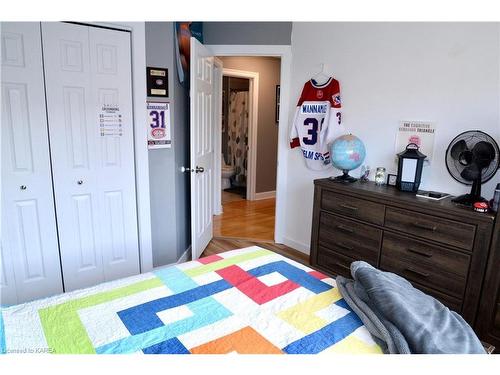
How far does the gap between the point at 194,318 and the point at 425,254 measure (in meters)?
1.59

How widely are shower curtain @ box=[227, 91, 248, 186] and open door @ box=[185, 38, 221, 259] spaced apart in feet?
9.25

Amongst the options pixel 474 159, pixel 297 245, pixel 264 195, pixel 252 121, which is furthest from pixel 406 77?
pixel 264 195

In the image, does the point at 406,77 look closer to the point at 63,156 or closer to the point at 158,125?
the point at 158,125

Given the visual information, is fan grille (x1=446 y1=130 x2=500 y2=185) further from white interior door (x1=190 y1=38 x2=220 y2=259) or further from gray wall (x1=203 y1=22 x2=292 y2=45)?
white interior door (x1=190 y1=38 x2=220 y2=259)

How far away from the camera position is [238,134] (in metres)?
6.39

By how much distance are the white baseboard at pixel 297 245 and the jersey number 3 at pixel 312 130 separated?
1060 millimetres

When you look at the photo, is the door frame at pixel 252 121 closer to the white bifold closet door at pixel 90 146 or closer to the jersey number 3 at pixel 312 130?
the jersey number 3 at pixel 312 130

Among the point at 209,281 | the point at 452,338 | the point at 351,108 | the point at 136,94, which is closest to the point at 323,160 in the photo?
the point at 351,108

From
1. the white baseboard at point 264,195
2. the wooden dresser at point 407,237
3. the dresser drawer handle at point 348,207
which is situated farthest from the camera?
the white baseboard at point 264,195

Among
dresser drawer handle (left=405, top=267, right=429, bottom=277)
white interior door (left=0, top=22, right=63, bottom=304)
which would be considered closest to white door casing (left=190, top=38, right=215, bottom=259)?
white interior door (left=0, top=22, right=63, bottom=304)

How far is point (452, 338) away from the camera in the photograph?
1050mm

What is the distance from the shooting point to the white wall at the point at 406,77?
2.15 metres

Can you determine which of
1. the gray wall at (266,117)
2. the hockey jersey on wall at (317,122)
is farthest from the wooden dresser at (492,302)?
the gray wall at (266,117)

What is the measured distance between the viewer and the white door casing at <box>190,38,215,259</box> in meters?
2.80
